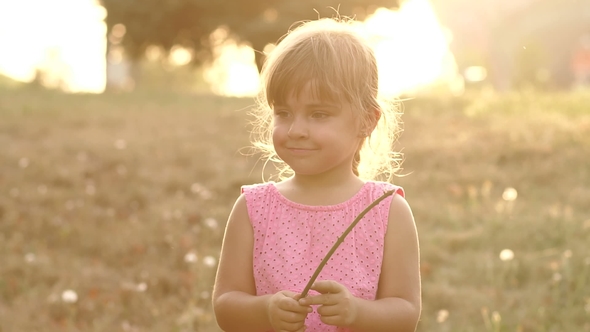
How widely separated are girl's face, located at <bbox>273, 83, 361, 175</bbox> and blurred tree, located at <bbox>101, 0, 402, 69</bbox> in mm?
Result: 14675

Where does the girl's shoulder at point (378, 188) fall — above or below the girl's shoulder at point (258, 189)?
above

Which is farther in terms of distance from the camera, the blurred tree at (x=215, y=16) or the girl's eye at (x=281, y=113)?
the blurred tree at (x=215, y=16)

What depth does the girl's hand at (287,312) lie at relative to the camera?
2008mm

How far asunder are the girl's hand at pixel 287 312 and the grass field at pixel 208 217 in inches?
87.3

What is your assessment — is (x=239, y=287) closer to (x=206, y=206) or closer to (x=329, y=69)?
(x=329, y=69)

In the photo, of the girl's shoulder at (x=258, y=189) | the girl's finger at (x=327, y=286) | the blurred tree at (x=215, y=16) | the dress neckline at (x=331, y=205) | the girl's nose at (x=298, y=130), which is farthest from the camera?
the blurred tree at (x=215, y=16)

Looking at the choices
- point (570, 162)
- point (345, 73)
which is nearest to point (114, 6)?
point (570, 162)

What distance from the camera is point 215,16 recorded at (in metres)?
17.6

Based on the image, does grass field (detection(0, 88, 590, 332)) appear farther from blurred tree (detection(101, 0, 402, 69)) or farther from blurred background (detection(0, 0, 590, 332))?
blurred tree (detection(101, 0, 402, 69))

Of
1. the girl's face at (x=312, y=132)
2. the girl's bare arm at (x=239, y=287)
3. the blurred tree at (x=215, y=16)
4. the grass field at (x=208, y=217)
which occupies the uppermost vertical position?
the blurred tree at (x=215, y=16)

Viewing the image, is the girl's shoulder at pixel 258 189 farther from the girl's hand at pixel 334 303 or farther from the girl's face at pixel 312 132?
the girl's hand at pixel 334 303

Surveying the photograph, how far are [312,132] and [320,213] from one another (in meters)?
0.26

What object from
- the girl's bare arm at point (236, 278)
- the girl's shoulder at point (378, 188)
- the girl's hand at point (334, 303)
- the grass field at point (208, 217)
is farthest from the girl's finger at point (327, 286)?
the grass field at point (208, 217)

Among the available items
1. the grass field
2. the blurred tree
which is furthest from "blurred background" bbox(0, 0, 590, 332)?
the blurred tree
